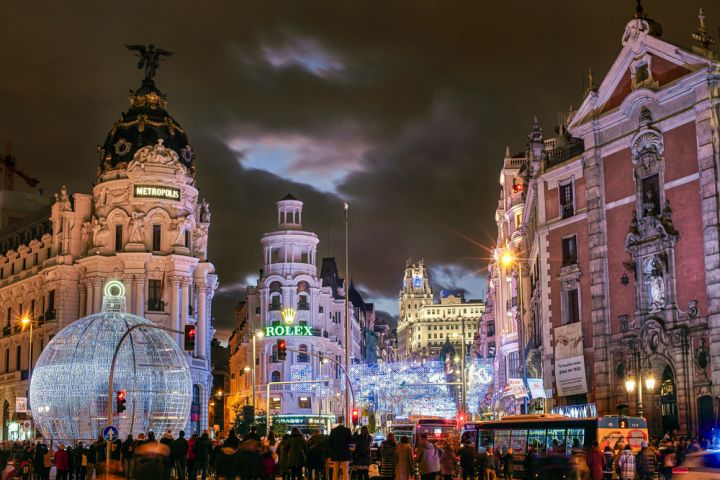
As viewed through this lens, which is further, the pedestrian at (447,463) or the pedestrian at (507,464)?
the pedestrian at (507,464)

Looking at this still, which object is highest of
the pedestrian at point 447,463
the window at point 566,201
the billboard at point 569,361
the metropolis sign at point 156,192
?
the metropolis sign at point 156,192

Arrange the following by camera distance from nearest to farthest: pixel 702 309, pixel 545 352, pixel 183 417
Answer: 1. pixel 702 309
2. pixel 545 352
3. pixel 183 417

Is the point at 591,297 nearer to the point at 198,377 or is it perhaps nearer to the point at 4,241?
the point at 198,377

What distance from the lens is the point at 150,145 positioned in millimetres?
87438

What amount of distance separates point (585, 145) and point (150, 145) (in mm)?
45817

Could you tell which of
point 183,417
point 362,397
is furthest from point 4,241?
point 183,417

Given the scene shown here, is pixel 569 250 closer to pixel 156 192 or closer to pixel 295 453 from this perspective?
pixel 295 453

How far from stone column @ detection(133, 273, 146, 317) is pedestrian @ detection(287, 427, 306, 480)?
53.7m

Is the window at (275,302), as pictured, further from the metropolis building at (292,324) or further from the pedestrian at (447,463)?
the pedestrian at (447,463)

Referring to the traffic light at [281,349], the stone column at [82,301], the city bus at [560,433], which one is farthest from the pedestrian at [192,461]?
the stone column at [82,301]

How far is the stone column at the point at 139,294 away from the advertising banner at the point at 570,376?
42750 millimetres

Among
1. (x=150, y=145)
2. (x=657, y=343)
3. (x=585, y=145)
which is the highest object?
(x=150, y=145)

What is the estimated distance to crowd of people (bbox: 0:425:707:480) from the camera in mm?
23688

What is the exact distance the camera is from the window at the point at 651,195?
4784 centimetres
